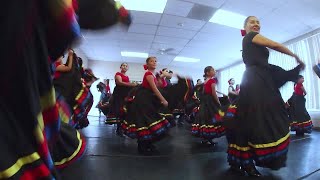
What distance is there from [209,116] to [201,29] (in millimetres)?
3079

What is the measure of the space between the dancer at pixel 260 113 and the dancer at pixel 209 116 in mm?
1291

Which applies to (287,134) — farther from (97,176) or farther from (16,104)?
(16,104)

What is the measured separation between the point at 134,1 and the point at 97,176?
341cm

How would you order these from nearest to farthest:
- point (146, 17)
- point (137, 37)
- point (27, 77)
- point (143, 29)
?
point (27, 77) → point (146, 17) → point (143, 29) → point (137, 37)

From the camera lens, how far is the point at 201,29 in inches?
223

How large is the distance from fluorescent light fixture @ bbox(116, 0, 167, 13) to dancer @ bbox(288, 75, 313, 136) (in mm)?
3024

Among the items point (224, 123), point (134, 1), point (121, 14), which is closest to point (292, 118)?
point (224, 123)

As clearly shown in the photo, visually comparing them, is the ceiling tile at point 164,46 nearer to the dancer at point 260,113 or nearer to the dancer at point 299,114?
the dancer at point 299,114

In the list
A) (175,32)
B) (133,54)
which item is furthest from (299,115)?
(133,54)

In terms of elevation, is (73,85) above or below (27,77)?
above

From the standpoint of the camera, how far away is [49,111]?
17.1 inches

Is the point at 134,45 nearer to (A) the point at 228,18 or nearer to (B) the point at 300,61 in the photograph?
(A) the point at 228,18

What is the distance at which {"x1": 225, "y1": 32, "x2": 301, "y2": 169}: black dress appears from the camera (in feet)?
5.23

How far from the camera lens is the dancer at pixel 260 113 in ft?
5.23
